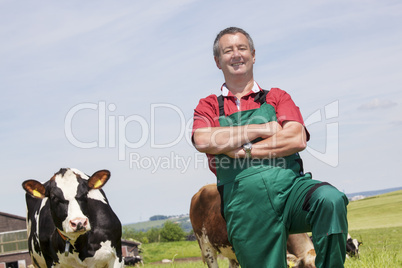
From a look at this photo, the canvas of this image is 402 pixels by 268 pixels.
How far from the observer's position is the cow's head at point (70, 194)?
7510 millimetres

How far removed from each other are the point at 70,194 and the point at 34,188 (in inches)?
26.6

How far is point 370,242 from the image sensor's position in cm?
1380

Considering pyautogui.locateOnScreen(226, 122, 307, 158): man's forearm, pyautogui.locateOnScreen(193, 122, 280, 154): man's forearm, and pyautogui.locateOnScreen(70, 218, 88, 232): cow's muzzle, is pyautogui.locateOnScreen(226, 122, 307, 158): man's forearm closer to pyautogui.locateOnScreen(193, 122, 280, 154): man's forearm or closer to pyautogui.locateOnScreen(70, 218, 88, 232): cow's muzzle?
pyautogui.locateOnScreen(193, 122, 280, 154): man's forearm

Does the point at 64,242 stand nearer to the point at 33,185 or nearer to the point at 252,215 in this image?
the point at 33,185

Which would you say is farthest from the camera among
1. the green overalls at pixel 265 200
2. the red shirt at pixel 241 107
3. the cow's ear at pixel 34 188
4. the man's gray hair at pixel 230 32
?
the cow's ear at pixel 34 188

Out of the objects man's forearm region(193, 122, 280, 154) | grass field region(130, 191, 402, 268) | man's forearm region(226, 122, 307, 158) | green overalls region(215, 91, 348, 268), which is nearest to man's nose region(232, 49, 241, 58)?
green overalls region(215, 91, 348, 268)

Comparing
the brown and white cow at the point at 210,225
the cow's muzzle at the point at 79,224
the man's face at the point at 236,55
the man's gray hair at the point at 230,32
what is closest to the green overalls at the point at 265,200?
A: the man's face at the point at 236,55

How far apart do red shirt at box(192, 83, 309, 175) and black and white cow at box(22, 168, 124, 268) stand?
3323mm

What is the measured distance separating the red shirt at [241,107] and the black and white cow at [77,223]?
332cm

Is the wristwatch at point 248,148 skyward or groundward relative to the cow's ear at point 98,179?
skyward

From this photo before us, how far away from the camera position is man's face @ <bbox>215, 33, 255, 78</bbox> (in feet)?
15.8

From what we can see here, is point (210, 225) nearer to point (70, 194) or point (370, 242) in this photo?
point (70, 194)

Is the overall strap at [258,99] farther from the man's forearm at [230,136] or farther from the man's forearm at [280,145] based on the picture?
the man's forearm at [280,145]

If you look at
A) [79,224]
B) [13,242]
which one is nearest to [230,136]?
[79,224]
